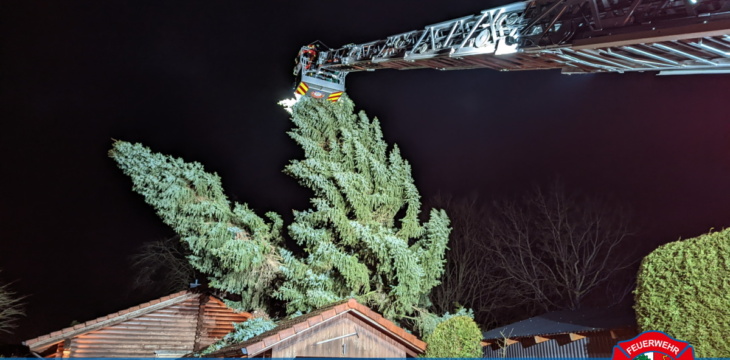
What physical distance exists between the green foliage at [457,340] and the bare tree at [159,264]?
2060cm

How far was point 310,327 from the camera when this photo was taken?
377 inches

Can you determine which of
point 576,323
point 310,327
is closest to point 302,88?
point 310,327

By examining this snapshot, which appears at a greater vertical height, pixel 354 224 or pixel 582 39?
pixel 354 224

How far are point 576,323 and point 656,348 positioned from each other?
152 inches

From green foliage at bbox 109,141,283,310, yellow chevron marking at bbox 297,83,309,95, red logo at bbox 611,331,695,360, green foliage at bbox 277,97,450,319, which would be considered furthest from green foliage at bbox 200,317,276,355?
red logo at bbox 611,331,695,360

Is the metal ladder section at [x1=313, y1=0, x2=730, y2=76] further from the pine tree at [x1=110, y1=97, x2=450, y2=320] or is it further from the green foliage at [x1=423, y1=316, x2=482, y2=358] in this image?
the pine tree at [x1=110, y1=97, x2=450, y2=320]

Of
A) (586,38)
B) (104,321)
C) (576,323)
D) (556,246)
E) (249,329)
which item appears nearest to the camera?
(586,38)

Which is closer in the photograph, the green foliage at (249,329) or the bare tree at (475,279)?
the green foliage at (249,329)

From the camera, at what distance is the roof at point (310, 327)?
29.3ft

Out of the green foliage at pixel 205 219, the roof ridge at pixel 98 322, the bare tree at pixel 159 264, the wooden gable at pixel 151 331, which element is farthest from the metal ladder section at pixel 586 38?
the bare tree at pixel 159 264

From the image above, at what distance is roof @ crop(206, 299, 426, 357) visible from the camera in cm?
894

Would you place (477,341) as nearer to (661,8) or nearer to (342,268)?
(342,268)

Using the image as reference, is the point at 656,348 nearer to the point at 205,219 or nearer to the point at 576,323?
the point at 576,323

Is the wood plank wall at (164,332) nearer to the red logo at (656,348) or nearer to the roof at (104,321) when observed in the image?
the roof at (104,321)
